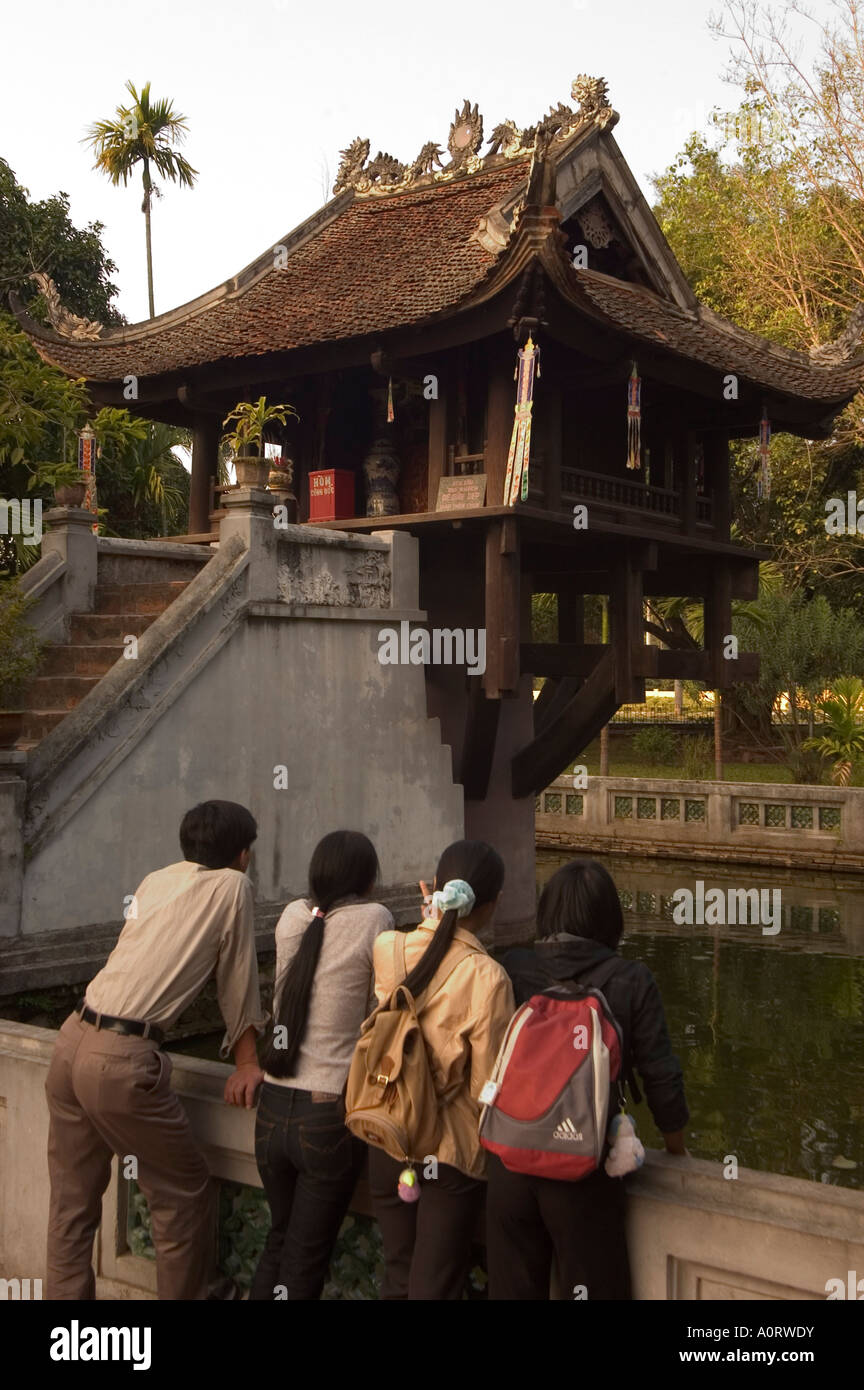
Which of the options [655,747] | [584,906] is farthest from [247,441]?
[655,747]

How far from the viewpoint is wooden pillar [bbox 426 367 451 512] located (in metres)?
11.2

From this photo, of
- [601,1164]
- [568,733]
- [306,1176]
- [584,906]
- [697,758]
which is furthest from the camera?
[697,758]

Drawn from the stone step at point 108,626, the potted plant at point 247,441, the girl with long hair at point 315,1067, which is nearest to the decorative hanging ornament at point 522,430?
the potted plant at point 247,441

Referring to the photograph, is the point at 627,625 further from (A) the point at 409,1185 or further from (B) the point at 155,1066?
(A) the point at 409,1185

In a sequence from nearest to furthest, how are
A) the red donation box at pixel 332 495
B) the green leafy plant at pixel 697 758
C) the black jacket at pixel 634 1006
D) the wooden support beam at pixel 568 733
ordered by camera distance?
the black jacket at pixel 634 1006, the red donation box at pixel 332 495, the wooden support beam at pixel 568 733, the green leafy plant at pixel 697 758

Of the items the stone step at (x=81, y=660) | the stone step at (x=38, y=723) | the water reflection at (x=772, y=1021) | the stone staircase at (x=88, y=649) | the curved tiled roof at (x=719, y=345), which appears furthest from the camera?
the curved tiled roof at (x=719, y=345)

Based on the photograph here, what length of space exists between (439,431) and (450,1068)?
858cm

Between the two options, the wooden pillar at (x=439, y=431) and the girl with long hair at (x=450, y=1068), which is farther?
the wooden pillar at (x=439, y=431)

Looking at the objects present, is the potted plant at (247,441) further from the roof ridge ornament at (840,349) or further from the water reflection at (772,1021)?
the roof ridge ornament at (840,349)

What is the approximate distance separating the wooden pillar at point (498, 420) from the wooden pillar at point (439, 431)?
42 cm

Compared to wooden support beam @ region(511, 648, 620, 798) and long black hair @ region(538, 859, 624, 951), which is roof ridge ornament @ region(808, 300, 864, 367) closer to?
wooden support beam @ region(511, 648, 620, 798)

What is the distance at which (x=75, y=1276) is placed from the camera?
12.6ft

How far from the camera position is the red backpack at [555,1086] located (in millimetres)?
3010

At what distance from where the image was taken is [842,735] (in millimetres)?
20875
